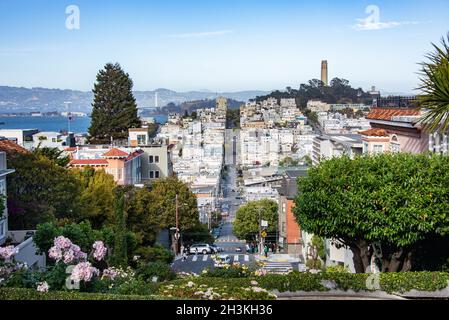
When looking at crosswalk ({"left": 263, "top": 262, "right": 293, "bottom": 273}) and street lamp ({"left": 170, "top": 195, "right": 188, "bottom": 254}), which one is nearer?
crosswalk ({"left": 263, "top": 262, "right": 293, "bottom": 273})

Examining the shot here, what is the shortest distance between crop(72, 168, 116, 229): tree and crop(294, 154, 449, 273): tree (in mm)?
15614

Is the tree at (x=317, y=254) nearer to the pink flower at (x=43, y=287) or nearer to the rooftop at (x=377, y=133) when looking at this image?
the rooftop at (x=377, y=133)

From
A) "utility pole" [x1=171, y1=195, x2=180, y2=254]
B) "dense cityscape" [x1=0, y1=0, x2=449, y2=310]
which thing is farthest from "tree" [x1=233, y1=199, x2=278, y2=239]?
"dense cityscape" [x1=0, y1=0, x2=449, y2=310]

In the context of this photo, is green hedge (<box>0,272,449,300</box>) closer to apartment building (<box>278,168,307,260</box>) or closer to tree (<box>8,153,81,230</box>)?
tree (<box>8,153,81,230</box>)

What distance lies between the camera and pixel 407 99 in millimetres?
19172

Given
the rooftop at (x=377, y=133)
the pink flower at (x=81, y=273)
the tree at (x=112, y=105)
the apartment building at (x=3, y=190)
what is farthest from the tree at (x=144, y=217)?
the pink flower at (x=81, y=273)

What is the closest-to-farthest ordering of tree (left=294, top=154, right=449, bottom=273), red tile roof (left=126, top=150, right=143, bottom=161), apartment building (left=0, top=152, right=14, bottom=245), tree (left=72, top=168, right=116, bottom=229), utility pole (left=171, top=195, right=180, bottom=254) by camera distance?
tree (left=294, top=154, right=449, bottom=273)
apartment building (left=0, top=152, right=14, bottom=245)
tree (left=72, top=168, right=116, bottom=229)
utility pole (left=171, top=195, right=180, bottom=254)
red tile roof (left=126, top=150, right=143, bottom=161)

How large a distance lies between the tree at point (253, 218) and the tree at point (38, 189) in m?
25.1

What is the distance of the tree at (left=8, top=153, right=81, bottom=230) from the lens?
26.7m
